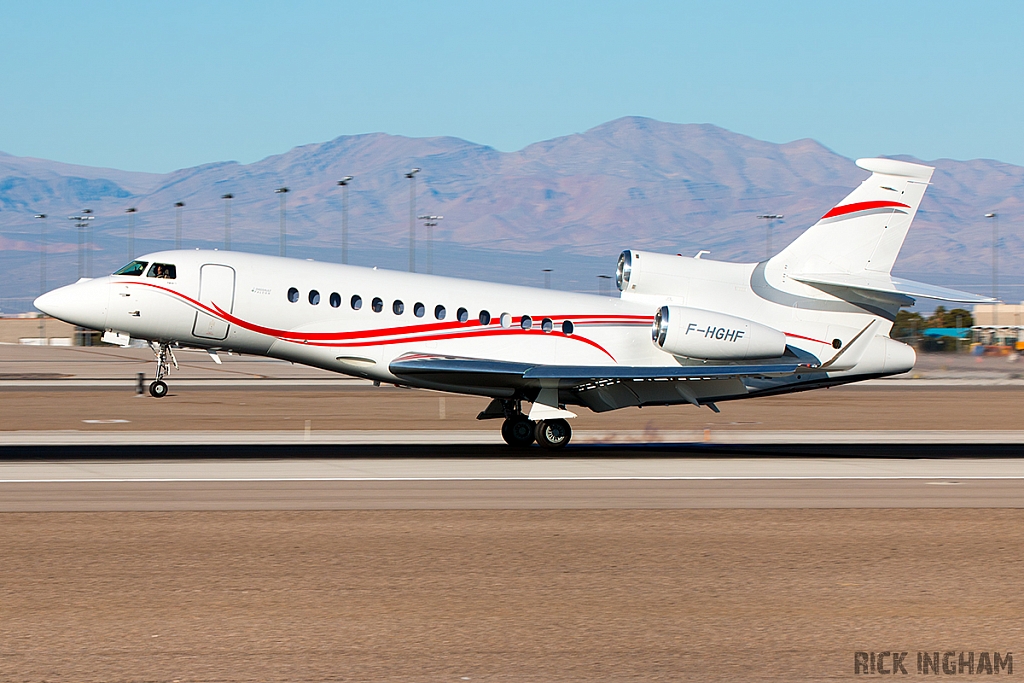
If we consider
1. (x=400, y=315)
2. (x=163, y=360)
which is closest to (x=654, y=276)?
(x=400, y=315)

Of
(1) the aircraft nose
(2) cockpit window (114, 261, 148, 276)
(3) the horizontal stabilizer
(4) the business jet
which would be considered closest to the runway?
(4) the business jet

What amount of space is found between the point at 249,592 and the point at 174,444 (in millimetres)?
15418

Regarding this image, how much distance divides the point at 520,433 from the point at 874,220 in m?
9.23

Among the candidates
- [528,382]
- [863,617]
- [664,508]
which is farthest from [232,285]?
[863,617]

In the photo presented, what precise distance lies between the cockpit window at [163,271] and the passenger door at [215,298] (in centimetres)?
64

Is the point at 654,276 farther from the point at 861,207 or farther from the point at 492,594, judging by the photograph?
the point at 492,594

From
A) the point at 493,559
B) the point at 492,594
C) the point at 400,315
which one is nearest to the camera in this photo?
the point at 492,594

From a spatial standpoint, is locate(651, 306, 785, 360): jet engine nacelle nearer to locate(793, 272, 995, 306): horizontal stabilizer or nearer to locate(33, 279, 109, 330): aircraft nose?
locate(793, 272, 995, 306): horizontal stabilizer

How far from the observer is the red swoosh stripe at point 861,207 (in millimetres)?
24922

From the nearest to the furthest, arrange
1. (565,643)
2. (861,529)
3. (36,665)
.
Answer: (36,665), (565,643), (861,529)

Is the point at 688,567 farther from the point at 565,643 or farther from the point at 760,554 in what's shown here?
the point at 565,643

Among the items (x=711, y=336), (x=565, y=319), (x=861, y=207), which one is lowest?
(x=711, y=336)

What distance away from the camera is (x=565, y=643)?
9008mm

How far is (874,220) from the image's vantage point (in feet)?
81.5
